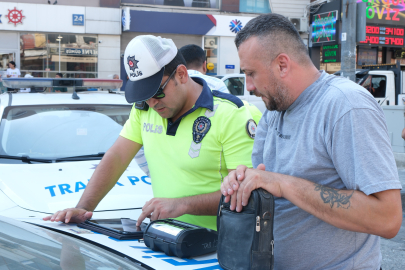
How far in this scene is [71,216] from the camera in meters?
2.15

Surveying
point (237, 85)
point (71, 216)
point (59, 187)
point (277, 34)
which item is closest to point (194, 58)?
point (59, 187)

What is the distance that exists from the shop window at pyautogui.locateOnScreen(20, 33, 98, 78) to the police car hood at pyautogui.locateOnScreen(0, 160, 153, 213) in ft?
49.9

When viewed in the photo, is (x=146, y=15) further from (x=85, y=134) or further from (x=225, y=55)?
(x=85, y=134)

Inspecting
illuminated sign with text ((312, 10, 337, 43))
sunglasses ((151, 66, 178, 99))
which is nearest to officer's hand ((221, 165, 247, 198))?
sunglasses ((151, 66, 178, 99))

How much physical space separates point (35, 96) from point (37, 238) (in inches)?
96.1

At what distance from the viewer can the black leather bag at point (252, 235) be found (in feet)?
4.55

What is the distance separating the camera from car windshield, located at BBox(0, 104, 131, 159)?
135 inches

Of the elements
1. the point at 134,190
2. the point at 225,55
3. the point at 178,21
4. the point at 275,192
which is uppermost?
the point at 178,21

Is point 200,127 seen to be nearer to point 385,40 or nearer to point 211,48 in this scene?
point 211,48


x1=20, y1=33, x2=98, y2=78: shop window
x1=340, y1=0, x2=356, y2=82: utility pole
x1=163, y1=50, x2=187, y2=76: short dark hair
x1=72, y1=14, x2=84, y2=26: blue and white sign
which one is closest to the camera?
x1=163, y1=50, x2=187, y2=76: short dark hair

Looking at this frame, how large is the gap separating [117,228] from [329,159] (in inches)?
40.3

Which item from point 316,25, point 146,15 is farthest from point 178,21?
point 316,25

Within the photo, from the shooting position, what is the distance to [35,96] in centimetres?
388

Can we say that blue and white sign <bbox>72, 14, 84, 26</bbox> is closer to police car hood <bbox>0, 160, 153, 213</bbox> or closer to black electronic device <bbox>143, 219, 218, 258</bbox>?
police car hood <bbox>0, 160, 153, 213</bbox>
